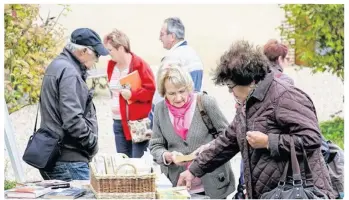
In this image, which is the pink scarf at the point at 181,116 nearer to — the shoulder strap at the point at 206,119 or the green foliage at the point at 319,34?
the shoulder strap at the point at 206,119

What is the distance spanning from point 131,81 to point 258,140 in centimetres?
294

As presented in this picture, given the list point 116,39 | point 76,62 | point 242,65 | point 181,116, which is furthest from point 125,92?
point 242,65

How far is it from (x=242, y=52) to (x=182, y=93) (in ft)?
3.06

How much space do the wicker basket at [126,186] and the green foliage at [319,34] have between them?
243 inches

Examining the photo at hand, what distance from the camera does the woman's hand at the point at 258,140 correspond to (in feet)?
11.3

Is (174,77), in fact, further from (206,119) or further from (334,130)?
(334,130)

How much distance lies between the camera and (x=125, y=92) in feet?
20.4

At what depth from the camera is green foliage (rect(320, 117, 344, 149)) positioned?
947cm

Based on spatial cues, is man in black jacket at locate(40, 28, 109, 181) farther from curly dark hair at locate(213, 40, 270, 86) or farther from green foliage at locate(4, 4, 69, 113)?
green foliage at locate(4, 4, 69, 113)

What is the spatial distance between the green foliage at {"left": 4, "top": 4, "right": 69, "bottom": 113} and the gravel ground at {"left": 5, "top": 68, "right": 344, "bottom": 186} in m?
0.83

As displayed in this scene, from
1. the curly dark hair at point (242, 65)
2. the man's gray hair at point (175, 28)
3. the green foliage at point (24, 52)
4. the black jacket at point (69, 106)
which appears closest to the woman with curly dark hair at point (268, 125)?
the curly dark hair at point (242, 65)

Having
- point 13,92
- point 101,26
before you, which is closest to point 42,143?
point 13,92

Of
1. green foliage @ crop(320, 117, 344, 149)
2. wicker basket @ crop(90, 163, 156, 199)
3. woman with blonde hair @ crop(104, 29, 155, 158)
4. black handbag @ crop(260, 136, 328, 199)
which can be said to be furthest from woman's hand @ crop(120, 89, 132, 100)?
green foliage @ crop(320, 117, 344, 149)

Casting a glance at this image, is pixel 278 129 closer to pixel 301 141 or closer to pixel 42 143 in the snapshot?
pixel 301 141
